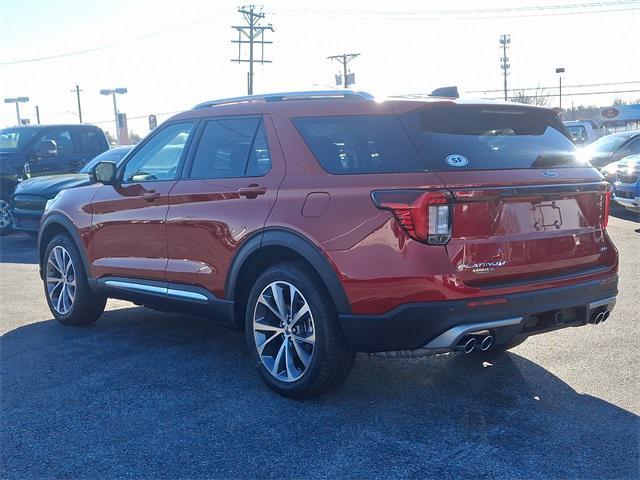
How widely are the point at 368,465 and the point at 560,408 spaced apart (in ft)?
4.47

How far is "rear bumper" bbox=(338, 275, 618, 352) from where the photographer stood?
391cm

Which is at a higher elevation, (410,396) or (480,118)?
(480,118)

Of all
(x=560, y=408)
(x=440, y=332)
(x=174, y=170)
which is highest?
(x=174, y=170)

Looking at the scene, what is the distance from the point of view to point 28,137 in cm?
1440

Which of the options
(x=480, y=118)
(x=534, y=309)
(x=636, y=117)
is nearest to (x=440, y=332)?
(x=534, y=309)

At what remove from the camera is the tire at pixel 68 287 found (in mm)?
6438

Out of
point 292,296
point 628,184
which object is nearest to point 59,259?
point 292,296

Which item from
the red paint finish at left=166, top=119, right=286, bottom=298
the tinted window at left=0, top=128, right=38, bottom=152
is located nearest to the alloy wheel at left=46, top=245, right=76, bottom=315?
the red paint finish at left=166, top=119, right=286, bottom=298

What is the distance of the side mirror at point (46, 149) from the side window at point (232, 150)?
33.2 feet

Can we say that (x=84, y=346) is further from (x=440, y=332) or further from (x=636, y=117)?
(x=636, y=117)

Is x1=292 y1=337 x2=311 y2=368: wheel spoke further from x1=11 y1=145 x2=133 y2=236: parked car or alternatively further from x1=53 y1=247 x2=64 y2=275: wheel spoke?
x1=11 y1=145 x2=133 y2=236: parked car

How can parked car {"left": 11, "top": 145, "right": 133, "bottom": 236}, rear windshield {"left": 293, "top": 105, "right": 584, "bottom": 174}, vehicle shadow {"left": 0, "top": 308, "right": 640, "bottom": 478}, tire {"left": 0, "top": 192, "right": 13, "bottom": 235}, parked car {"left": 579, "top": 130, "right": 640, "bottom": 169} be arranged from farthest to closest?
1. parked car {"left": 579, "top": 130, "right": 640, "bottom": 169}
2. tire {"left": 0, "top": 192, "right": 13, "bottom": 235}
3. parked car {"left": 11, "top": 145, "right": 133, "bottom": 236}
4. rear windshield {"left": 293, "top": 105, "right": 584, "bottom": 174}
5. vehicle shadow {"left": 0, "top": 308, "right": 640, "bottom": 478}

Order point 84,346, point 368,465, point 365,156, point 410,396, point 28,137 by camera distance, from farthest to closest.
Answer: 1. point 28,137
2. point 84,346
3. point 410,396
4. point 365,156
5. point 368,465

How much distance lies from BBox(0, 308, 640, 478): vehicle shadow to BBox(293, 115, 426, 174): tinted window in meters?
1.43
